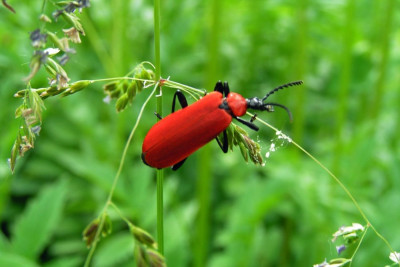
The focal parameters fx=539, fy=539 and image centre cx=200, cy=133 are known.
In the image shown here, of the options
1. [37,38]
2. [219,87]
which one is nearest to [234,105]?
[219,87]

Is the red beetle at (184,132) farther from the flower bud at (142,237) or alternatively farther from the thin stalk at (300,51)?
the thin stalk at (300,51)

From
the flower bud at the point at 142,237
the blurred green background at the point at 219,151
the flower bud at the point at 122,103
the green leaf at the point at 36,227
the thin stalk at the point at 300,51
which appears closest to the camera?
the flower bud at the point at 142,237

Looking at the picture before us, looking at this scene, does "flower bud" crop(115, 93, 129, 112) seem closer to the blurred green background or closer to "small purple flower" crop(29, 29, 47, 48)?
"small purple flower" crop(29, 29, 47, 48)

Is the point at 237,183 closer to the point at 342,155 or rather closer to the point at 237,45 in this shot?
the point at 342,155

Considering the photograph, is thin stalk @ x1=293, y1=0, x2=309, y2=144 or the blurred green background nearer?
the blurred green background

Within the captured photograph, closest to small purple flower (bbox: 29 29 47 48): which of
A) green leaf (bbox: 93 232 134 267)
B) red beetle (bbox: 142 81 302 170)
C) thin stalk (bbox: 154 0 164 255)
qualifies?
thin stalk (bbox: 154 0 164 255)

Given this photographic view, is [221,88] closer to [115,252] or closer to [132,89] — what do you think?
[132,89]

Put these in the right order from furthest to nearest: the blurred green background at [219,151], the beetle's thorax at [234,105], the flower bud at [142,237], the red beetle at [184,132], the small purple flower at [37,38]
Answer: the blurred green background at [219,151]
the beetle's thorax at [234,105]
the red beetle at [184,132]
the flower bud at [142,237]
the small purple flower at [37,38]

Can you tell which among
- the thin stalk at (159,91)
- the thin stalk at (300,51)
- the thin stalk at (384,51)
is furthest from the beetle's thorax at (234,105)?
the thin stalk at (384,51)
